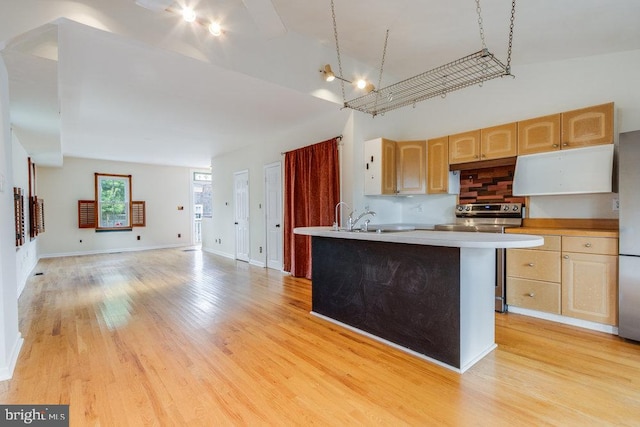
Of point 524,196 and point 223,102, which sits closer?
point 524,196

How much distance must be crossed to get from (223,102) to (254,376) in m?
3.45

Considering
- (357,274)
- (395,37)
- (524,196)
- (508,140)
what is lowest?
(357,274)

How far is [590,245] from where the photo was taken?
2.92 m

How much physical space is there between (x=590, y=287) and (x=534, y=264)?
0.48 metres

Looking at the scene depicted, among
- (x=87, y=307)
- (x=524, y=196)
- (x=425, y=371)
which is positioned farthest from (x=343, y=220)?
(x=87, y=307)

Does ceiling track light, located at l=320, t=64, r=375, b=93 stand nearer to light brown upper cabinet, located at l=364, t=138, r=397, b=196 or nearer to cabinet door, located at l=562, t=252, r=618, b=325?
light brown upper cabinet, located at l=364, t=138, r=397, b=196

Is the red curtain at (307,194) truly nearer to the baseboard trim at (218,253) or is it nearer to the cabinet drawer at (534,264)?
the cabinet drawer at (534,264)

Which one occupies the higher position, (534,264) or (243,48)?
(243,48)

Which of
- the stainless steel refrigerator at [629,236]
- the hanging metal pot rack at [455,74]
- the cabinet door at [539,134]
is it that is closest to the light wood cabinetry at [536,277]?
the stainless steel refrigerator at [629,236]

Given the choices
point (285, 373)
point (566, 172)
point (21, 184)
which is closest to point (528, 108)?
Answer: point (566, 172)

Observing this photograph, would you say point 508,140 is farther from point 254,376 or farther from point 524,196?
point 254,376

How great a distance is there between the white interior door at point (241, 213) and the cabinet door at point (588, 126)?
564 centimetres

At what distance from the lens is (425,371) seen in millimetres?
2236

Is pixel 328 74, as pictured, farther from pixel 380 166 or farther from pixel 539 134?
pixel 539 134
